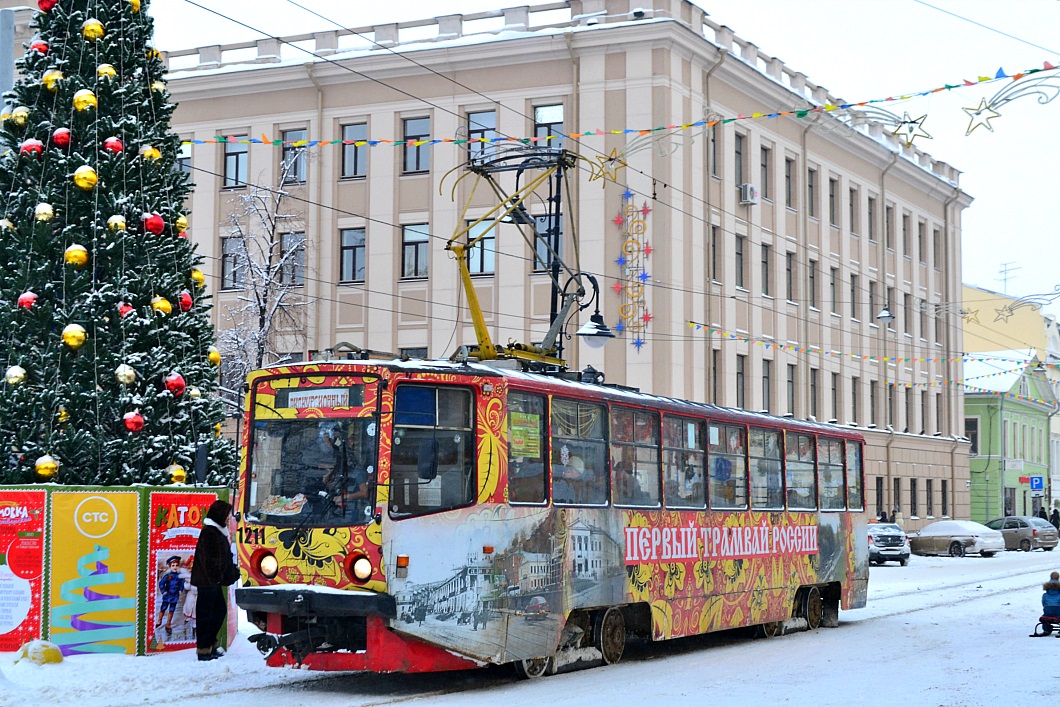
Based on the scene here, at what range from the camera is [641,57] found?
39.5 meters

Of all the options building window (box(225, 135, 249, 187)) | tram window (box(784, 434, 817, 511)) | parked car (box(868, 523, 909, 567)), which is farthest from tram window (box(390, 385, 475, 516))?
building window (box(225, 135, 249, 187))

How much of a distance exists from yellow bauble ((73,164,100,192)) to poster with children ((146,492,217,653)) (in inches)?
145

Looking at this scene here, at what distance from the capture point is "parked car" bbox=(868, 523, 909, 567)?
43125 mm

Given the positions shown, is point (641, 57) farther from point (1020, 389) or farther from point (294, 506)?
point (1020, 389)

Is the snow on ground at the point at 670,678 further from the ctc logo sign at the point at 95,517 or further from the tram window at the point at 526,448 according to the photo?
the tram window at the point at 526,448

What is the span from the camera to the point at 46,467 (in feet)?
52.4

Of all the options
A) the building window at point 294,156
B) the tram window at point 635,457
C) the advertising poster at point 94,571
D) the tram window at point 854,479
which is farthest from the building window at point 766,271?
the advertising poster at point 94,571

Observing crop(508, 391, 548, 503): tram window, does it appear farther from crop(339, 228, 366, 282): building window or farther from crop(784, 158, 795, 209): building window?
crop(784, 158, 795, 209): building window

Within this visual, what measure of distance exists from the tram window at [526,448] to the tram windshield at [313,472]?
148cm

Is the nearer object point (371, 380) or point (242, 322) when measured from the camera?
point (371, 380)

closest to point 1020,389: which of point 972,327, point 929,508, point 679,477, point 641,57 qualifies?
point 972,327

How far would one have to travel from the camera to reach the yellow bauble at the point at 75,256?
16.2m

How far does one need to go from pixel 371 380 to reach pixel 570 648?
3.65m

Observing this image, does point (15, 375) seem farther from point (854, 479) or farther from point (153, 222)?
point (854, 479)
